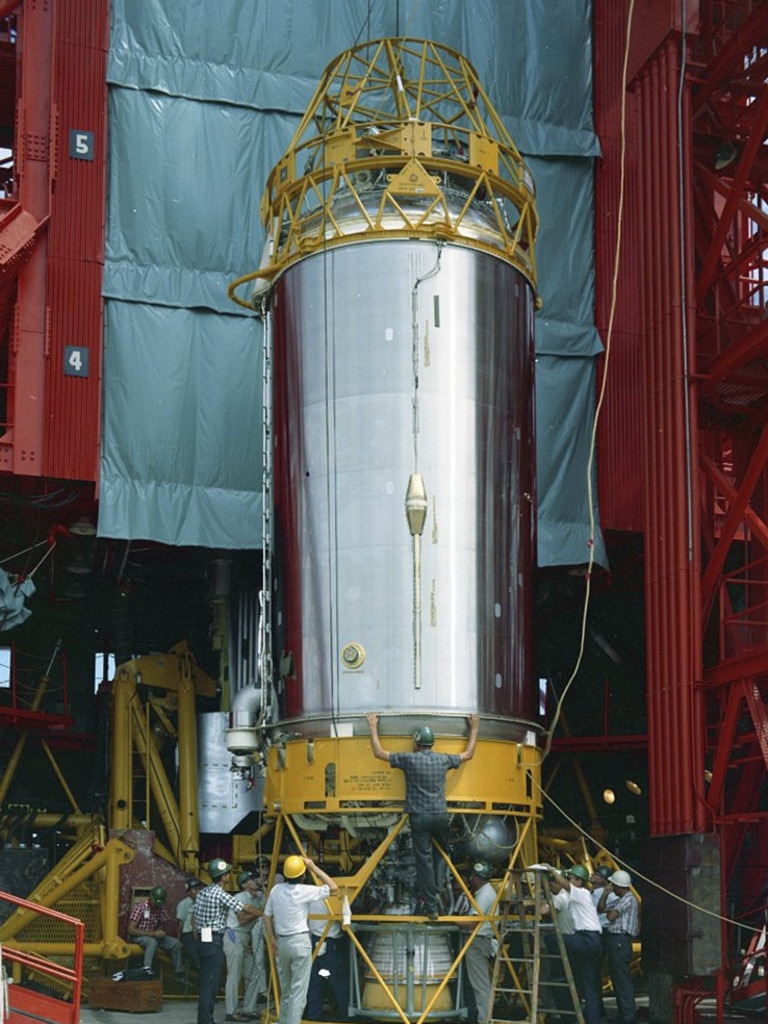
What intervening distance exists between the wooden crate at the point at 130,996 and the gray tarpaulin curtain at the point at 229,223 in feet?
26.9

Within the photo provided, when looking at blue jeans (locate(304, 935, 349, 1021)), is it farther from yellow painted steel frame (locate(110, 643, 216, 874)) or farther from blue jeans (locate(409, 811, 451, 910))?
yellow painted steel frame (locate(110, 643, 216, 874))

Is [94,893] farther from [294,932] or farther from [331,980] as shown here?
[294,932]

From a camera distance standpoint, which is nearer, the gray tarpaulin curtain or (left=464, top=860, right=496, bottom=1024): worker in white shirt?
(left=464, top=860, right=496, bottom=1024): worker in white shirt

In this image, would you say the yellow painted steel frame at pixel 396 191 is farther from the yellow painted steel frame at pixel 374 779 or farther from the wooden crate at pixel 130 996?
the wooden crate at pixel 130 996

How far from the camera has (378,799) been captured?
20953mm

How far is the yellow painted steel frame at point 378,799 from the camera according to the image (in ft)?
67.9

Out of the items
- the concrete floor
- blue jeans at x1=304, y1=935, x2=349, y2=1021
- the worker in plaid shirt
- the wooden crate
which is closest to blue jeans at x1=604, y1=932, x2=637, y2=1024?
the concrete floor

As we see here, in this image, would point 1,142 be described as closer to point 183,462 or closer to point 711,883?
point 183,462

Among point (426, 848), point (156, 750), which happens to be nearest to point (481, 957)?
point (426, 848)

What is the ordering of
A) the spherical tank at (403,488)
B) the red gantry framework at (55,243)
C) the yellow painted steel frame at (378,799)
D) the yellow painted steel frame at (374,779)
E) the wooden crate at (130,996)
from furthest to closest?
the red gantry framework at (55,243) < the wooden crate at (130,996) < the spherical tank at (403,488) < the yellow painted steel frame at (374,779) < the yellow painted steel frame at (378,799)

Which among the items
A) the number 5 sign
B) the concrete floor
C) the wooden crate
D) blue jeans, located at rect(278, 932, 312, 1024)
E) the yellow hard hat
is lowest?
the concrete floor

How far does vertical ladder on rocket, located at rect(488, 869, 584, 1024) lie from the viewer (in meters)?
20.5

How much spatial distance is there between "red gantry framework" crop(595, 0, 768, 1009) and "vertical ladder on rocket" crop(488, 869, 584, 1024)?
2909 mm

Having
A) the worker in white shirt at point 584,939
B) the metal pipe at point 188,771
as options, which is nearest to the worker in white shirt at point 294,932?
the worker in white shirt at point 584,939
